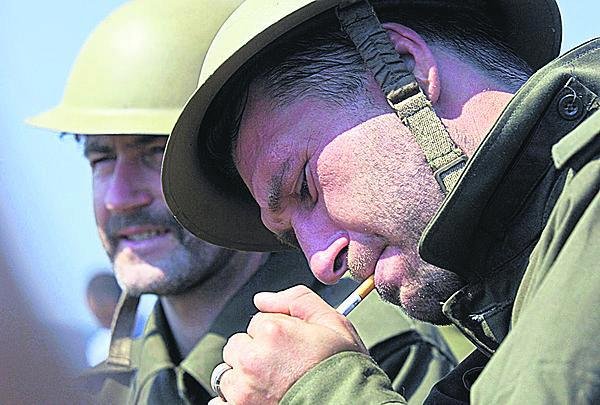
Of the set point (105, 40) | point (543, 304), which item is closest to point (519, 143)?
point (543, 304)

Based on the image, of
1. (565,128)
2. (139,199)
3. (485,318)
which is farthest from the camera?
(139,199)

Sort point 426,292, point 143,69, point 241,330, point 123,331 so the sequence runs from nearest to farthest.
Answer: point 426,292
point 241,330
point 143,69
point 123,331

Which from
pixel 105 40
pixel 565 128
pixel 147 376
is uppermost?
pixel 105 40

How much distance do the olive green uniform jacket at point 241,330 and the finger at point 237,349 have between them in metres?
1.55

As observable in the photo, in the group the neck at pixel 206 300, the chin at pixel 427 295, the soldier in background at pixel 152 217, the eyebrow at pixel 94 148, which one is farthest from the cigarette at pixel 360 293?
the eyebrow at pixel 94 148

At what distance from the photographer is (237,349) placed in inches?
86.7

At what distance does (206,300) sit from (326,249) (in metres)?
2.28

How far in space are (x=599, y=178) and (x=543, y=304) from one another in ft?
0.66

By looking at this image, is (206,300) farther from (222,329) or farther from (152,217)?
(152,217)

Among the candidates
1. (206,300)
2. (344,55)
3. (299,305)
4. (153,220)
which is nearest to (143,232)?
(153,220)

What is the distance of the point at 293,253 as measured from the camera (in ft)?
14.7

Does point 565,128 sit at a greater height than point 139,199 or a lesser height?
lesser

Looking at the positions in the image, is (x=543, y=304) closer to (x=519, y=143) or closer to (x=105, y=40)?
(x=519, y=143)

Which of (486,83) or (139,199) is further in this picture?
(139,199)
